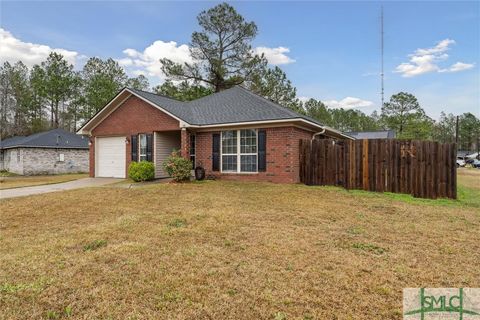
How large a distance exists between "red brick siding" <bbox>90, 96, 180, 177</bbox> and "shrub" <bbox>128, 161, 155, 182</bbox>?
1862mm

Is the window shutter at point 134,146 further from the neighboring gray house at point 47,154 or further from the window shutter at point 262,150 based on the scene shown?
the neighboring gray house at point 47,154

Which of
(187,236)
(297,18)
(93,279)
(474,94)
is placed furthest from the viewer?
(474,94)

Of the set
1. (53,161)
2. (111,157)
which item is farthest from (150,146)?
(53,161)

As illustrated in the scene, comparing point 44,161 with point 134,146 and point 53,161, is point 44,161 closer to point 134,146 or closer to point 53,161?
point 53,161

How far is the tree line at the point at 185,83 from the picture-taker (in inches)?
1045

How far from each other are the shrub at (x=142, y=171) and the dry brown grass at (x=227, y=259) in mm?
5390

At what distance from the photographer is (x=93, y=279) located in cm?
343

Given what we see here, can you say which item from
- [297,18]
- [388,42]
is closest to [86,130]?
[297,18]

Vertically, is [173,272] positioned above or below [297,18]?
below

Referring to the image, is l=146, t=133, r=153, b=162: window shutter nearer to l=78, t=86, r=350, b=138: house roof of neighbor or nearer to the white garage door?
l=78, t=86, r=350, b=138: house roof of neighbor

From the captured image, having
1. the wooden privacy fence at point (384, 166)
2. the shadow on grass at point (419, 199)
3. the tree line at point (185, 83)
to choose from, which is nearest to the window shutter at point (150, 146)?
the wooden privacy fence at point (384, 166)

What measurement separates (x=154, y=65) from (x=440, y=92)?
2295cm

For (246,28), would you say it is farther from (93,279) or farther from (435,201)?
(93,279)

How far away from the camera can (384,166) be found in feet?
34.4
